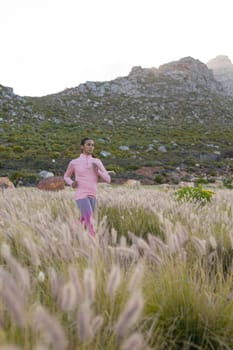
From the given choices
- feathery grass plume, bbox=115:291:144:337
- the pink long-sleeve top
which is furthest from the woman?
feathery grass plume, bbox=115:291:144:337

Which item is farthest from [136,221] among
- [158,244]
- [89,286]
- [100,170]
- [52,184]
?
[52,184]

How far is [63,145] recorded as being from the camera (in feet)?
108

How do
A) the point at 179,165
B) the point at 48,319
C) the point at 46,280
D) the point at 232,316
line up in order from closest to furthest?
1. the point at 48,319
2. the point at 232,316
3. the point at 46,280
4. the point at 179,165

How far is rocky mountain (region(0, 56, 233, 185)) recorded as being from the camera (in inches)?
1093

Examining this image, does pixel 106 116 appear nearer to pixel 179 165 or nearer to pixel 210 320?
pixel 179 165

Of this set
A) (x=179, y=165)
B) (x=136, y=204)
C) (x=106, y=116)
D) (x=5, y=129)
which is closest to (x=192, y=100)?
(x=106, y=116)

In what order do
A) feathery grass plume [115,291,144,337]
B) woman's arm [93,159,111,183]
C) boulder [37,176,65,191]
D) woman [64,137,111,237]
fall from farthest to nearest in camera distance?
boulder [37,176,65,191] → woman's arm [93,159,111,183] → woman [64,137,111,237] → feathery grass plume [115,291,144,337]

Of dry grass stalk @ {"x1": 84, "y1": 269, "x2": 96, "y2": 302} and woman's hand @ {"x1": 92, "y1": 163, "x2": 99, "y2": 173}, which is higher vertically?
woman's hand @ {"x1": 92, "y1": 163, "x2": 99, "y2": 173}

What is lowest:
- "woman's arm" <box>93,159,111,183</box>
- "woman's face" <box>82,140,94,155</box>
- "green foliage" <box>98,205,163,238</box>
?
"green foliage" <box>98,205,163,238</box>

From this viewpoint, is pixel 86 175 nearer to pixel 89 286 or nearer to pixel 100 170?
pixel 100 170

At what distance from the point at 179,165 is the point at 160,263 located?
25486mm

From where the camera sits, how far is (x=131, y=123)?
173ft

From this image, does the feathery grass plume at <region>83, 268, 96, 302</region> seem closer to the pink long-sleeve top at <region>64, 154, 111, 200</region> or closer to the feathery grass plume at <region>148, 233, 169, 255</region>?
the feathery grass plume at <region>148, 233, 169, 255</region>

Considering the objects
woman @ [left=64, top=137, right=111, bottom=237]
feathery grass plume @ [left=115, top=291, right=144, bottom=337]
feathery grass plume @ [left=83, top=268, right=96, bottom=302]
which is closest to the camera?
feathery grass plume @ [left=115, top=291, right=144, bottom=337]
